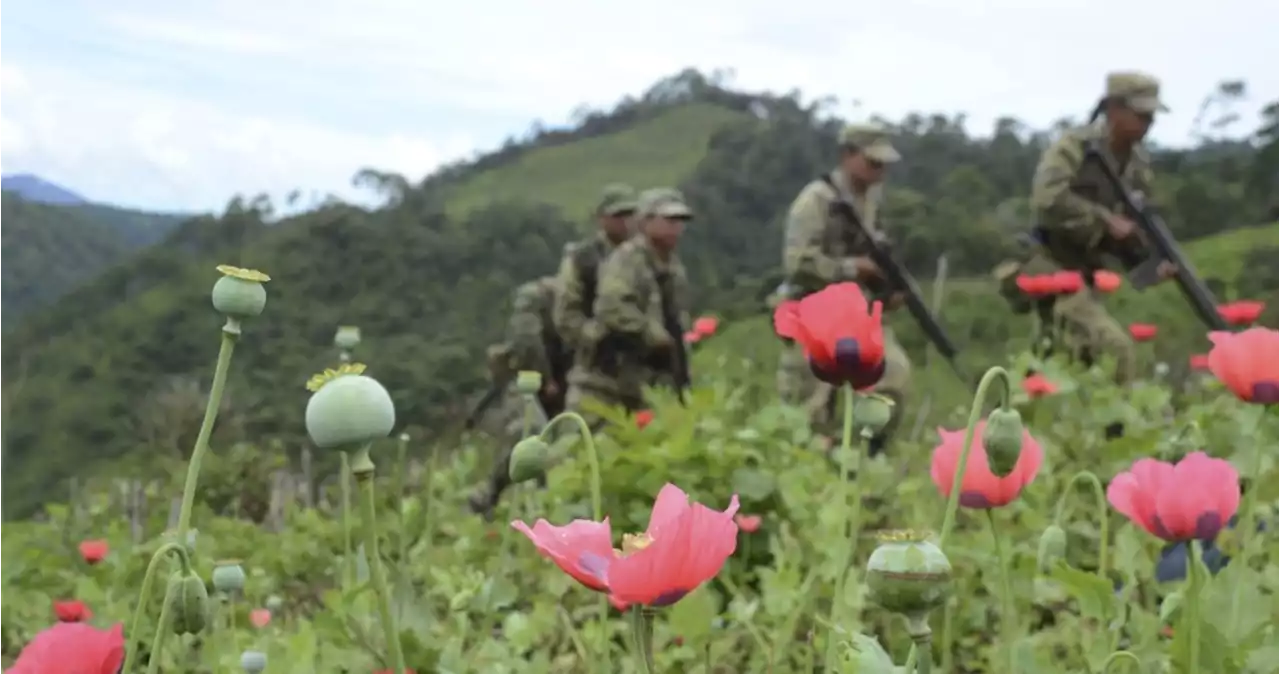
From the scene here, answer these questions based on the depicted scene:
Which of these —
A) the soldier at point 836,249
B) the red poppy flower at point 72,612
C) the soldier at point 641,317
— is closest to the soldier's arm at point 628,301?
the soldier at point 641,317

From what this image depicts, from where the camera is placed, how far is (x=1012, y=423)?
102 centimetres

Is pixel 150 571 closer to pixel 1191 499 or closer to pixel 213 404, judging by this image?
pixel 213 404

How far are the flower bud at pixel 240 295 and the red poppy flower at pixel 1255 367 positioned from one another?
111 centimetres

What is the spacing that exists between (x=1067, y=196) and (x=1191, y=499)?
12.9ft

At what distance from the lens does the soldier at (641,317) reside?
530cm

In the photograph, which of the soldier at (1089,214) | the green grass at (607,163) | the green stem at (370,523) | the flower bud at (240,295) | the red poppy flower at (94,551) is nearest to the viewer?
the green stem at (370,523)

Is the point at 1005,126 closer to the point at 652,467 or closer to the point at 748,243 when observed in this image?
the point at 748,243

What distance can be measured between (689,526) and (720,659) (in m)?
1.48

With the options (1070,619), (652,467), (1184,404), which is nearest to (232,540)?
(652,467)

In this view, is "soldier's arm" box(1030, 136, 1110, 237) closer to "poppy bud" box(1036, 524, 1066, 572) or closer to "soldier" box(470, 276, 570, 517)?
"soldier" box(470, 276, 570, 517)

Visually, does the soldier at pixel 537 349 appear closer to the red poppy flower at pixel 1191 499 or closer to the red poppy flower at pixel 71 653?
the red poppy flower at pixel 1191 499

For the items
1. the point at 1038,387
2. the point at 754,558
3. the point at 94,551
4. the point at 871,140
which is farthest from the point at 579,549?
the point at 871,140

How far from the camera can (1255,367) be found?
1364 mm

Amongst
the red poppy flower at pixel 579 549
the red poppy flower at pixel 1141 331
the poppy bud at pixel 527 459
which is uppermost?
the red poppy flower at pixel 579 549
